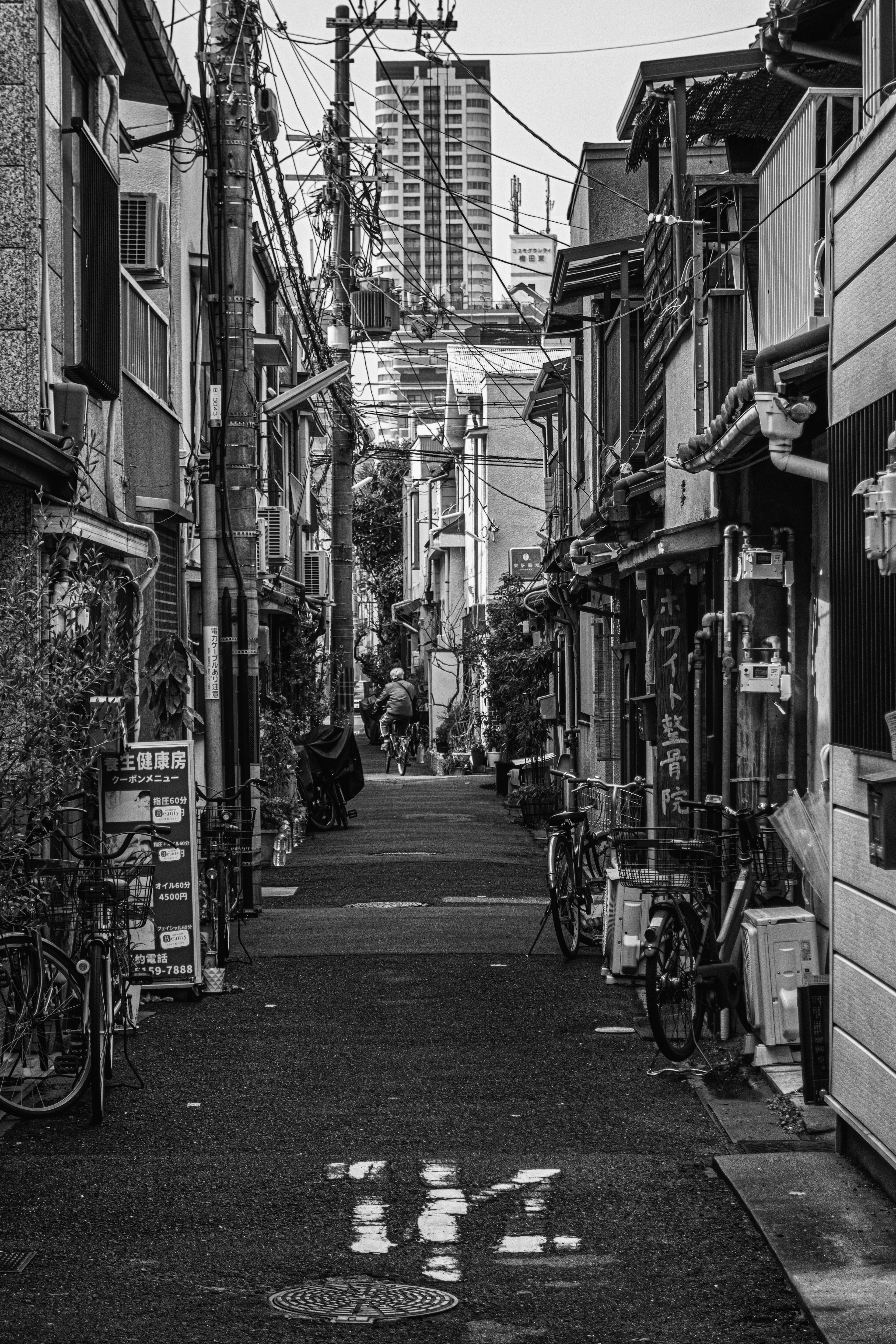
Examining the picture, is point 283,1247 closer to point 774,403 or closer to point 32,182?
A: point 774,403

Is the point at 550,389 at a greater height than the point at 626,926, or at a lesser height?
greater

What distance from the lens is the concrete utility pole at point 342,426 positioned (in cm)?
2503

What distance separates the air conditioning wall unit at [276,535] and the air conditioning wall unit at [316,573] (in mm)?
7173

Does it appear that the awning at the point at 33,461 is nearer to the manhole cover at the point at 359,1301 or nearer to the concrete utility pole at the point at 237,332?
the manhole cover at the point at 359,1301

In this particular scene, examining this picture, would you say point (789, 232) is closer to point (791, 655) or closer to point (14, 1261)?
point (791, 655)

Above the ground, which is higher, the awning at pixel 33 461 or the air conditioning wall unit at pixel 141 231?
the air conditioning wall unit at pixel 141 231

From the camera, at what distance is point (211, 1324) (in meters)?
5.28

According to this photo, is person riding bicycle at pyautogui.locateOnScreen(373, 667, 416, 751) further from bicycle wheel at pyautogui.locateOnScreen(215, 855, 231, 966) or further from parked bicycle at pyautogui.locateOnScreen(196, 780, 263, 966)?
bicycle wheel at pyautogui.locateOnScreen(215, 855, 231, 966)

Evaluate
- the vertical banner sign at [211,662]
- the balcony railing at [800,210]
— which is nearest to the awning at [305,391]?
the vertical banner sign at [211,662]

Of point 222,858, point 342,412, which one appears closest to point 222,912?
point 222,858

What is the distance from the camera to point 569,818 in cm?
1304

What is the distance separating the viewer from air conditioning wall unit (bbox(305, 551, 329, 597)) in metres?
32.8

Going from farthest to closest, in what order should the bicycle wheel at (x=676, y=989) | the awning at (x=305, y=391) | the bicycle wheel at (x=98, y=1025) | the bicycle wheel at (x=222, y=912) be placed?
the awning at (x=305, y=391)
the bicycle wheel at (x=222, y=912)
the bicycle wheel at (x=676, y=989)
the bicycle wheel at (x=98, y=1025)

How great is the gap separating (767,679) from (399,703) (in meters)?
25.5
